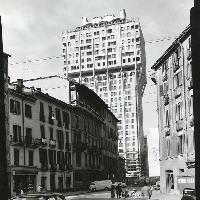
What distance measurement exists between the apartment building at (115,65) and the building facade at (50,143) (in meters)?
100

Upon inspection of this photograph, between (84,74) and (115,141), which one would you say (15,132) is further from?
(84,74)

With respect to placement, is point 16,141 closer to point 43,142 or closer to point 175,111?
point 43,142

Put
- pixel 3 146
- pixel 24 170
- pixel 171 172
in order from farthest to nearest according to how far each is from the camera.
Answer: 1. pixel 24 170
2. pixel 171 172
3. pixel 3 146

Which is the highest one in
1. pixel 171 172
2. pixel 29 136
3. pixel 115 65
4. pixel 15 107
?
pixel 115 65

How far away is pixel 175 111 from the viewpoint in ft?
128

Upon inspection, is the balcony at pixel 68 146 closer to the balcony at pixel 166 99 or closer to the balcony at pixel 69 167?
the balcony at pixel 69 167

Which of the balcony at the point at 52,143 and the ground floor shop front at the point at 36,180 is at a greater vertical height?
the balcony at the point at 52,143

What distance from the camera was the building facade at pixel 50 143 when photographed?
50.4 meters

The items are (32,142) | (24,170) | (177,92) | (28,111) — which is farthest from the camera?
(28,111)

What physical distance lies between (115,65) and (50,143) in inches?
4994

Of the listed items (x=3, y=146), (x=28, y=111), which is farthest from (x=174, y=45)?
(x=3, y=146)

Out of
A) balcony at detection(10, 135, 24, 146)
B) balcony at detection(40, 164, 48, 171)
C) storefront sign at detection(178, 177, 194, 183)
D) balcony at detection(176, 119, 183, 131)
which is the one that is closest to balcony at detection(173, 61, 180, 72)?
balcony at detection(176, 119, 183, 131)

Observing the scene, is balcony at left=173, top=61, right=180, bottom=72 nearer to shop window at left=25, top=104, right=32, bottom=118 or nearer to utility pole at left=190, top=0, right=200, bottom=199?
shop window at left=25, top=104, right=32, bottom=118

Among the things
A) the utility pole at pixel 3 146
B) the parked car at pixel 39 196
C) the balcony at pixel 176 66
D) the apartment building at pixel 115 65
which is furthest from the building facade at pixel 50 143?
the apartment building at pixel 115 65
